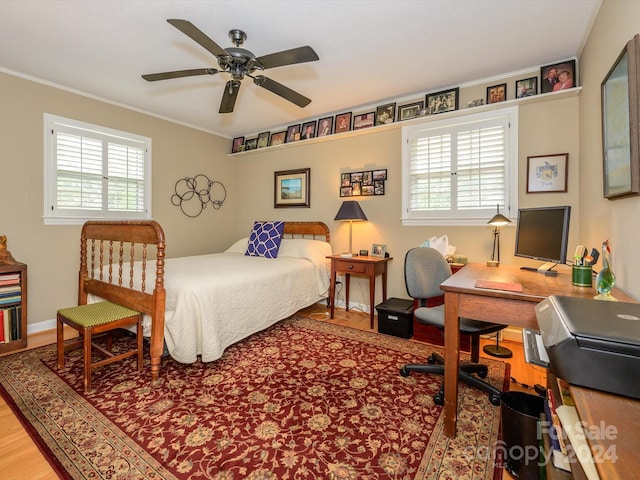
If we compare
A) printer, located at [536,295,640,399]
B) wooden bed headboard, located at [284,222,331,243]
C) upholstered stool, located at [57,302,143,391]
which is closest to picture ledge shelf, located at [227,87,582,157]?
wooden bed headboard, located at [284,222,331,243]

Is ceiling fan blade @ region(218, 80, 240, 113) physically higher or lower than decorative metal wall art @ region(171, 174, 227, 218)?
higher

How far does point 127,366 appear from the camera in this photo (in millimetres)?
2309

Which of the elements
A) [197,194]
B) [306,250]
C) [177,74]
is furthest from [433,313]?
[197,194]

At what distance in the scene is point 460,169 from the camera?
3.08m

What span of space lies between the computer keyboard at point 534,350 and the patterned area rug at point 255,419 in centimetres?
60

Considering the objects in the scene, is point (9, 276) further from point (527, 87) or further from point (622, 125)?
point (527, 87)

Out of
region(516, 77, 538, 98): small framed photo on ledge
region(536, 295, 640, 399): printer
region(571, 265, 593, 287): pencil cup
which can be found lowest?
region(536, 295, 640, 399): printer

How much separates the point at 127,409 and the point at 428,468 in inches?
66.0

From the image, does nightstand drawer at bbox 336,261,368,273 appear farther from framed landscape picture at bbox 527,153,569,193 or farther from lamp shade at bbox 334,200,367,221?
framed landscape picture at bbox 527,153,569,193

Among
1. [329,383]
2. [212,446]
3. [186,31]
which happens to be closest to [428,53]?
[186,31]

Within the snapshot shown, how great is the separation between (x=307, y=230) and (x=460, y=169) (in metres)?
2.00

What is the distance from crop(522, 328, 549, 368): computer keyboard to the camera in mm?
1099

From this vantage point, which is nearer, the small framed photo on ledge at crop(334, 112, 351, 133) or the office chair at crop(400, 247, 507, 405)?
the office chair at crop(400, 247, 507, 405)

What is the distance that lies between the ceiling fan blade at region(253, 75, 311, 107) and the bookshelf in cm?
256
